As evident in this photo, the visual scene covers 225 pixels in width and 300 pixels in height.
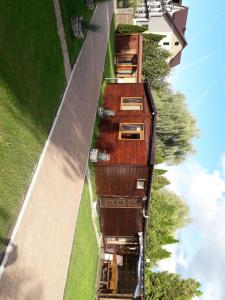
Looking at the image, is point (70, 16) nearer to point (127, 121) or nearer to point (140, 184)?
point (127, 121)

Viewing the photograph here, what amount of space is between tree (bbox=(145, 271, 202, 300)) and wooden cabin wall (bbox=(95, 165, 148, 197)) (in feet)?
28.6

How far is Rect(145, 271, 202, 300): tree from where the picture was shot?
2458cm

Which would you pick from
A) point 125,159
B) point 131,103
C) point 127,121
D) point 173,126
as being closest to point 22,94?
point 125,159

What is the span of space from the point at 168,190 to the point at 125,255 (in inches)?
665

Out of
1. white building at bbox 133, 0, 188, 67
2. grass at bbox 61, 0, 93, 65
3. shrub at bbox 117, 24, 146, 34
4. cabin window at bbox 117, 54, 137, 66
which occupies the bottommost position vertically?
grass at bbox 61, 0, 93, 65

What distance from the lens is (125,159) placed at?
19188 millimetres

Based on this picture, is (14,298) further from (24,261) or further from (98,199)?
(98,199)

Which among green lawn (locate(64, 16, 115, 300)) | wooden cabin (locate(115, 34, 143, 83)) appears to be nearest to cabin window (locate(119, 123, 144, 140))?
green lawn (locate(64, 16, 115, 300))

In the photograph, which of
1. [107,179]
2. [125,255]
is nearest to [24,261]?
[107,179]

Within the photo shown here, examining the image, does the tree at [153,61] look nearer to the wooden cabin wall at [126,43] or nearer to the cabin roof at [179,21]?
the wooden cabin wall at [126,43]

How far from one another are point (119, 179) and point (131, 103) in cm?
558

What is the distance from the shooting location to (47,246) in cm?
1223

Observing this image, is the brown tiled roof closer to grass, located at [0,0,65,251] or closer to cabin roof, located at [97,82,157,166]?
cabin roof, located at [97,82,157,166]

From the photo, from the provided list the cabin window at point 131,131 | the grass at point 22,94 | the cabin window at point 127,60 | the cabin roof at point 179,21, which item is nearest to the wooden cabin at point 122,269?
the cabin window at point 131,131
